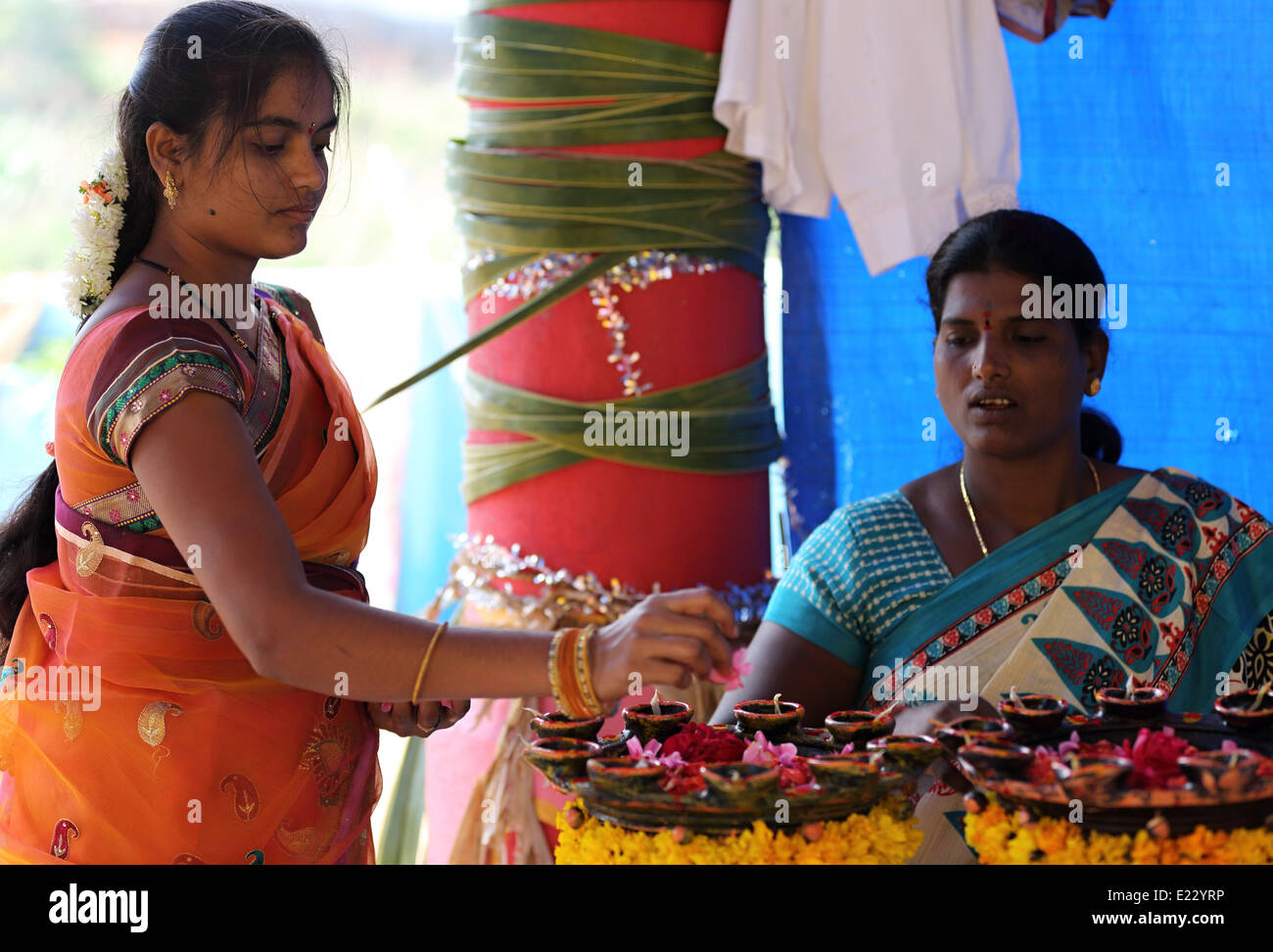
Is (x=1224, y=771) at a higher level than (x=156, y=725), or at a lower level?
lower

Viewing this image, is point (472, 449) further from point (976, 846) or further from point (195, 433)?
point (976, 846)

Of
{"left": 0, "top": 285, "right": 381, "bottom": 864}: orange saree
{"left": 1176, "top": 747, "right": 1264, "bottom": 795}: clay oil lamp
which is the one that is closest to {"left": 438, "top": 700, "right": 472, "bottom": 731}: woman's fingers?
{"left": 0, "top": 285, "right": 381, "bottom": 864}: orange saree

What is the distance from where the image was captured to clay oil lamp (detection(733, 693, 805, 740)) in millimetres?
1521

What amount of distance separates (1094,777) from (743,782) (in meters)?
0.34

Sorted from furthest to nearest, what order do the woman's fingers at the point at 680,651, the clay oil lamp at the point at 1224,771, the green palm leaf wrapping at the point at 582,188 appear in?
the green palm leaf wrapping at the point at 582,188
the woman's fingers at the point at 680,651
the clay oil lamp at the point at 1224,771

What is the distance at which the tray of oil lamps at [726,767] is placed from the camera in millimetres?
1313

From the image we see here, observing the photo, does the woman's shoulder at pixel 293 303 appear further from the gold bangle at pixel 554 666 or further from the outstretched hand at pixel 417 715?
the gold bangle at pixel 554 666

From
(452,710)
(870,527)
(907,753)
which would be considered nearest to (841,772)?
(907,753)

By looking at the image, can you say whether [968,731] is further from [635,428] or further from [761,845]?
[635,428]

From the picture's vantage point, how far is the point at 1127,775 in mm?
1269

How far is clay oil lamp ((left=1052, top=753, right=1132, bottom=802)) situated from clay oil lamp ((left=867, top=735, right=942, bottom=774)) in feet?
0.51

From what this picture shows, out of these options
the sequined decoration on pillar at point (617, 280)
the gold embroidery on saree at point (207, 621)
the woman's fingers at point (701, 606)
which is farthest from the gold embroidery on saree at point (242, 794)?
the sequined decoration on pillar at point (617, 280)

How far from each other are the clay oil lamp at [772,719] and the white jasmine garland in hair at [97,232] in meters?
1.04

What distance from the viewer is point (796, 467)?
312 centimetres
